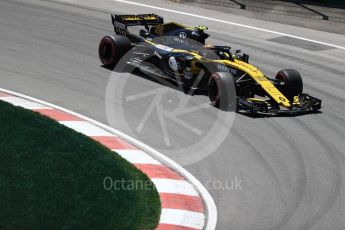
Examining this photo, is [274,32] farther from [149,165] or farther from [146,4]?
[149,165]

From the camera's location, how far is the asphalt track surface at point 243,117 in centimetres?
1101

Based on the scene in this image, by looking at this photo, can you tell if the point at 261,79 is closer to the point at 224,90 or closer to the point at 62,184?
the point at 224,90

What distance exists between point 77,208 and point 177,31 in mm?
8869

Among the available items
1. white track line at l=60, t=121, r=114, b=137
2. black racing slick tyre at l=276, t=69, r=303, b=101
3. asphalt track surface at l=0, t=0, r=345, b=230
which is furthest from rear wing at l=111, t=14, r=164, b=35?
white track line at l=60, t=121, r=114, b=137

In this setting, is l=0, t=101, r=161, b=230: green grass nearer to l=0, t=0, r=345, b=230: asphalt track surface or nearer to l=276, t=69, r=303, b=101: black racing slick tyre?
l=0, t=0, r=345, b=230: asphalt track surface

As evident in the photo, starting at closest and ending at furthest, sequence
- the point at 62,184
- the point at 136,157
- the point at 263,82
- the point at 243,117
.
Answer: the point at 62,184
the point at 136,157
the point at 243,117
the point at 263,82

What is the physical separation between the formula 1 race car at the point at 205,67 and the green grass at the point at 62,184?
3939mm

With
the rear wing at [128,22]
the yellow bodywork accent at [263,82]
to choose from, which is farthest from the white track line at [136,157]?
the rear wing at [128,22]

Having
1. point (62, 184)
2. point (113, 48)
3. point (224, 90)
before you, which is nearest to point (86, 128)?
point (224, 90)

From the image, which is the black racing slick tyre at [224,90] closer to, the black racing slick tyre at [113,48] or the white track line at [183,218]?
the black racing slick tyre at [113,48]

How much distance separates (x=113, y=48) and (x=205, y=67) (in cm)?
261

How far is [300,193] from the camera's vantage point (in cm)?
1143

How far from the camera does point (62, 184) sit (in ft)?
35.0

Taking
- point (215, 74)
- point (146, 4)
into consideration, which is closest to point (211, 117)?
point (215, 74)
